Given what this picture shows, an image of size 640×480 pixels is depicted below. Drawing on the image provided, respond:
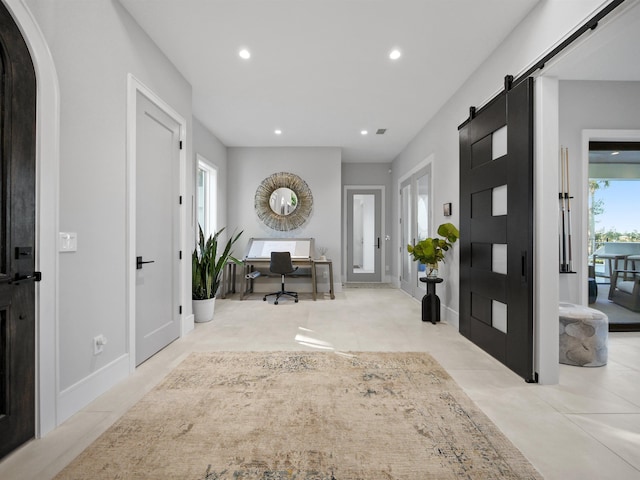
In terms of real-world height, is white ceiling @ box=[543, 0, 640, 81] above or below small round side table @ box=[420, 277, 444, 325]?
above

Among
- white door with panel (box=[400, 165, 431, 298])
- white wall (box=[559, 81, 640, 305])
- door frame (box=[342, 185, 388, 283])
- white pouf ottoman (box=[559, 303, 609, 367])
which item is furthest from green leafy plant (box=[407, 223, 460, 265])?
door frame (box=[342, 185, 388, 283])

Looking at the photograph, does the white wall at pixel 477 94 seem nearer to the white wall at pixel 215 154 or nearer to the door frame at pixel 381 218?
the door frame at pixel 381 218

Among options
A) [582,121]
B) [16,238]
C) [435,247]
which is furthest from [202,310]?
[582,121]

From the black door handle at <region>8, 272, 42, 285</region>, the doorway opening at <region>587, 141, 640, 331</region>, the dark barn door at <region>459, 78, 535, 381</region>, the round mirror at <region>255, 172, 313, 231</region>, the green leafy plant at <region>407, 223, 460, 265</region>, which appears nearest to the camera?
the black door handle at <region>8, 272, 42, 285</region>

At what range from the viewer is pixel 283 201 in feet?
20.7

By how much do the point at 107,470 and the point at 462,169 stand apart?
370 cm

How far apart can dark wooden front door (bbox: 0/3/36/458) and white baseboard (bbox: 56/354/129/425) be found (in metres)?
0.20

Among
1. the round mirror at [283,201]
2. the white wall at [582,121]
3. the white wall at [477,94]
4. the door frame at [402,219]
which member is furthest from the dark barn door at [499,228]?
the round mirror at [283,201]

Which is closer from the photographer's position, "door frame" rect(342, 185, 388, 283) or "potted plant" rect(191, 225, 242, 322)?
"potted plant" rect(191, 225, 242, 322)

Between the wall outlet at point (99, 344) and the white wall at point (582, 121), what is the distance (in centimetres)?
401

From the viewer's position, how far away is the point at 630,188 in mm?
3605

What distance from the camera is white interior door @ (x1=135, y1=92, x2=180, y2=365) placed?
8.89 ft

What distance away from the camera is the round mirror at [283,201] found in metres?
6.30

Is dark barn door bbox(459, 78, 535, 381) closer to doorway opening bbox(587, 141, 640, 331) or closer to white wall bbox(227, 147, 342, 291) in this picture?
doorway opening bbox(587, 141, 640, 331)
